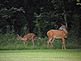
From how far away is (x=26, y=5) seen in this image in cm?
784

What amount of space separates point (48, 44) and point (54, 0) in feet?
2.32

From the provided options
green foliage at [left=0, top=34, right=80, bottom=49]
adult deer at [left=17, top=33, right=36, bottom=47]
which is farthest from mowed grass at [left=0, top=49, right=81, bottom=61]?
adult deer at [left=17, top=33, right=36, bottom=47]

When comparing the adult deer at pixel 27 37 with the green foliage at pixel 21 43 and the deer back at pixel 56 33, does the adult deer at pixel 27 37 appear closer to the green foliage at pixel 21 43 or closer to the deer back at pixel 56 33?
the green foliage at pixel 21 43

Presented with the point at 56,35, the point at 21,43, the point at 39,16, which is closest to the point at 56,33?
the point at 56,35

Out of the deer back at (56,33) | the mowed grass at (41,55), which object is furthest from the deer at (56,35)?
the mowed grass at (41,55)

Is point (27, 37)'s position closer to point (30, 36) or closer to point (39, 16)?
point (30, 36)

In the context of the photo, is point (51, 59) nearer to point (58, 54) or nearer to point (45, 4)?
point (58, 54)

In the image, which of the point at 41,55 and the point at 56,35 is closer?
the point at 41,55

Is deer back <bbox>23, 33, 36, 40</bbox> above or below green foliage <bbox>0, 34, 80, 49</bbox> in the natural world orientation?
above

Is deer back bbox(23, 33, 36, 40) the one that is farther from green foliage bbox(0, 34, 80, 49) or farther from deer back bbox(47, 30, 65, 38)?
deer back bbox(47, 30, 65, 38)

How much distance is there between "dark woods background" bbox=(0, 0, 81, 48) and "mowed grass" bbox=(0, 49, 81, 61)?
0.68 feet

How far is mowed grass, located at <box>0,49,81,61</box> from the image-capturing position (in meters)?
7.71

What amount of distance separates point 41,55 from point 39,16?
623 millimetres

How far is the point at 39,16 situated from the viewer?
7824 mm
